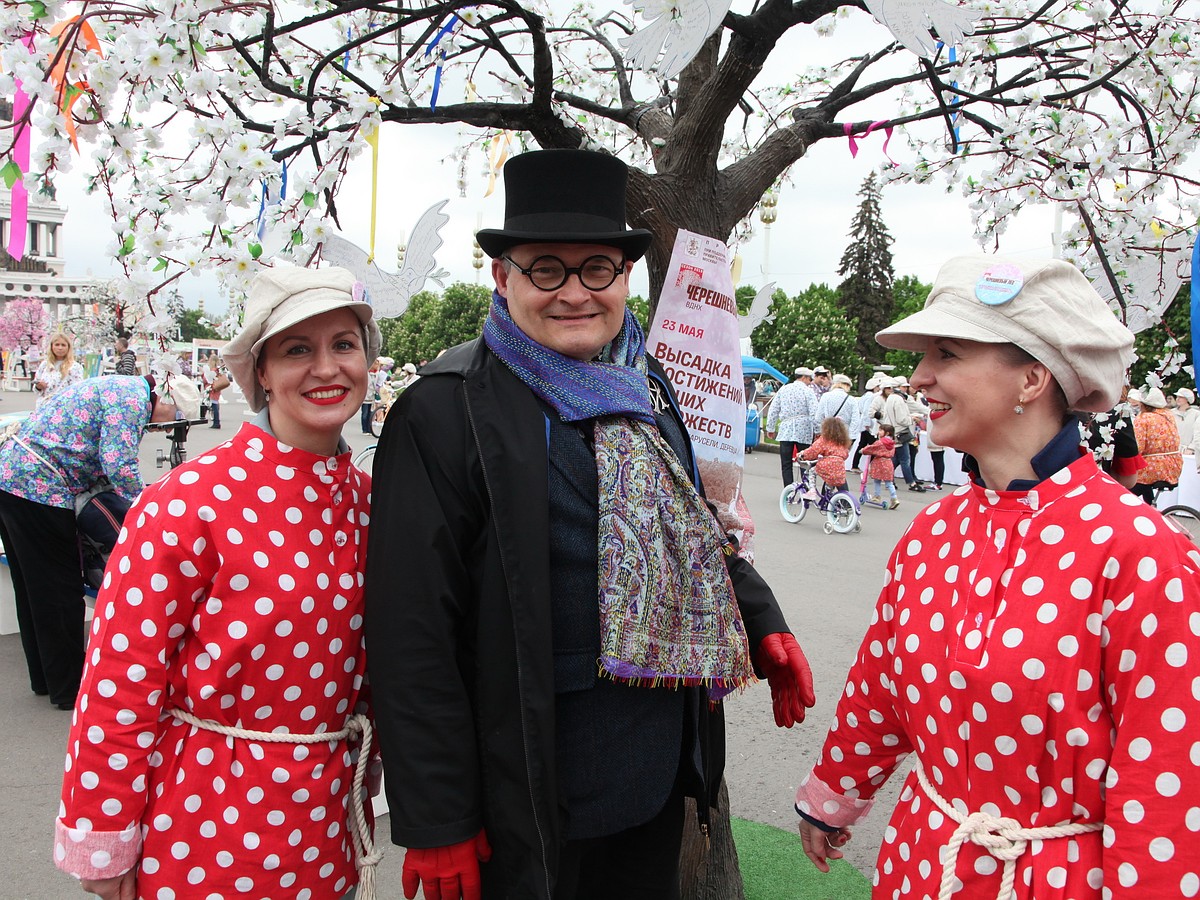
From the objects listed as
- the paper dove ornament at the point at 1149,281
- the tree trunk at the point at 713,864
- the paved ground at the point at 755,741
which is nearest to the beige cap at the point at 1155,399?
the paved ground at the point at 755,741

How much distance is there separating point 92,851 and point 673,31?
6.47 ft

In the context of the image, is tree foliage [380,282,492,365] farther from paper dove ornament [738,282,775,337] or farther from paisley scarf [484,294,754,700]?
paisley scarf [484,294,754,700]

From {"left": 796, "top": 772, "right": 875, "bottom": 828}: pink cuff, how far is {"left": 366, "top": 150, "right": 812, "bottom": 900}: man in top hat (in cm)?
23

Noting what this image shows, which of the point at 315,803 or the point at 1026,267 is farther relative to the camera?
the point at 315,803

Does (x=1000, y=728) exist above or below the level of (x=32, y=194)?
below

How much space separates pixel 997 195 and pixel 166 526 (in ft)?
10.1

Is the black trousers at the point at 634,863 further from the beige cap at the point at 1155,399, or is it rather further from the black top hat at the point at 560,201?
the beige cap at the point at 1155,399

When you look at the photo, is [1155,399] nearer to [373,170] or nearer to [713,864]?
[713,864]

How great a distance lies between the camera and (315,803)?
5.84 feet

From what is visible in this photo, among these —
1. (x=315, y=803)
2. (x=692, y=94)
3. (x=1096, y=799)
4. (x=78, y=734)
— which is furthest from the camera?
(x=692, y=94)

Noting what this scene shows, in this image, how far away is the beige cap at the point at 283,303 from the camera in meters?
1.76

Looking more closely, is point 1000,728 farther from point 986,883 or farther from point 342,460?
point 342,460

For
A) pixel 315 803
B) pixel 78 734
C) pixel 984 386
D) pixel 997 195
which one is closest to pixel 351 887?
pixel 315 803

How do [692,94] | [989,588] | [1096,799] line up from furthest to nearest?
[692,94], [989,588], [1096,799]
